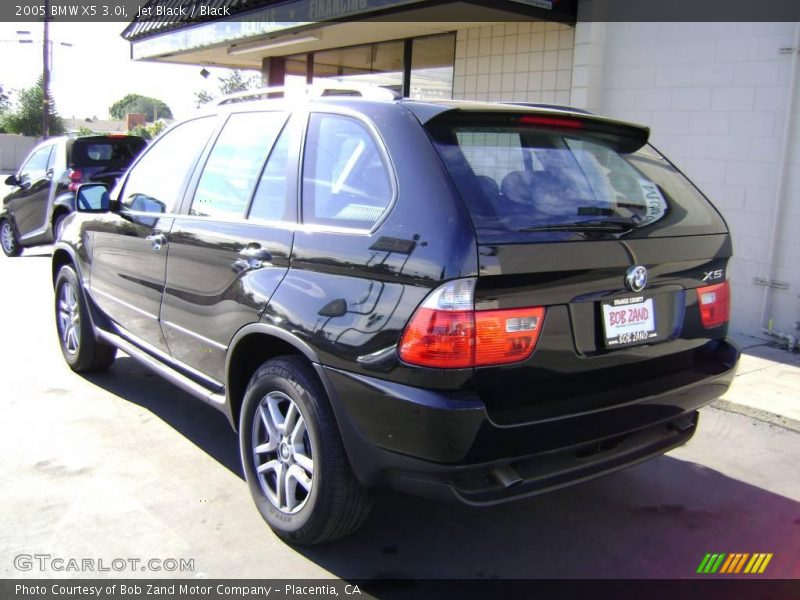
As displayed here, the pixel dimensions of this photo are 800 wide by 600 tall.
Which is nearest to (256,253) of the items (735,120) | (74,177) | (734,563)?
(734,563)

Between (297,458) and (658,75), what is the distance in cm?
585

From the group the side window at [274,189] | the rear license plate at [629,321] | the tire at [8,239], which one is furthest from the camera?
the tire at [8,239]

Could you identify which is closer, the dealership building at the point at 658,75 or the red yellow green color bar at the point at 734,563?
the red yellow green color bar at the point at 734,563

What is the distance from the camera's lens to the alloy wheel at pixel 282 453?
3.14 metres

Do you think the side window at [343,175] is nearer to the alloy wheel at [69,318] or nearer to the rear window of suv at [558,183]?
the rear window of suv at [558,183]

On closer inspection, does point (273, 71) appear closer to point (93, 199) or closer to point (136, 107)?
point (93, 199)

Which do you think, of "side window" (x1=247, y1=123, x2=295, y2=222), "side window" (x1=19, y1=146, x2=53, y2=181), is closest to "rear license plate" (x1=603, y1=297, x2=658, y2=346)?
"side window" (x1=247, y1=123, x2=295, y2=222)

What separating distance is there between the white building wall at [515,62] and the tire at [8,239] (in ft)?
23.3

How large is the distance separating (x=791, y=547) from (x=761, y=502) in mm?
468

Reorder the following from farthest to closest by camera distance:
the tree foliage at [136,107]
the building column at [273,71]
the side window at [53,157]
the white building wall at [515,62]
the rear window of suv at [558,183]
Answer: the tree foliage at [136,107] → the building column at [273,71] → the side window at [53,157] → the white building wall at [515,62] → the rear window of suv at [558,183]

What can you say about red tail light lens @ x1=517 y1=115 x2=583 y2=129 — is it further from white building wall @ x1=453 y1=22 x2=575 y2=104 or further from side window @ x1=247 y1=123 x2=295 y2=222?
white building wall @ x1=453 y1=22 x2=575 y2=104

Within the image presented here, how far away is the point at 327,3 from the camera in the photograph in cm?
846

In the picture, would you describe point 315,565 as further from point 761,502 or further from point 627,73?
point 627,73

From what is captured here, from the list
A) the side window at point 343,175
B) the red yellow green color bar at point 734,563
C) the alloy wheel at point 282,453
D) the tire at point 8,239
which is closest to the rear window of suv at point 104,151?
the tire at point 8,239
